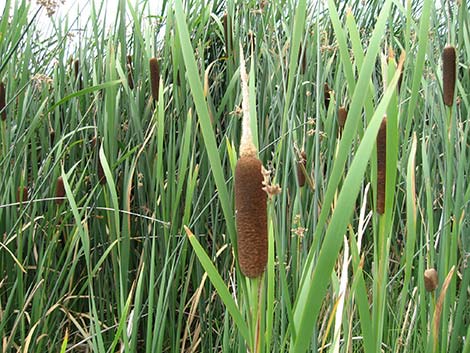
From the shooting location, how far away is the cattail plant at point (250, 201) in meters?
0.46

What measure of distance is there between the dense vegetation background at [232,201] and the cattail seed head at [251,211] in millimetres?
37

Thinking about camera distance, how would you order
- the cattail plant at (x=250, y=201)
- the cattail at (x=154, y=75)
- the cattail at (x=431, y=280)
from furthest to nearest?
the cattail at (x=154, y=75), the cattail at (x=431, y=280), the cattail plant at (x=250, y=201)

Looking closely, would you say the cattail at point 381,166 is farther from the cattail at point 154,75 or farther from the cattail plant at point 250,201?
the cattail at point 154,75

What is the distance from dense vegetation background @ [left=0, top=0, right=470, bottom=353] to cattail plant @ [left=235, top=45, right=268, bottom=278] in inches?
1.7

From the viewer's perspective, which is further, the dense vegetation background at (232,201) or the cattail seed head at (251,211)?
the dense vegetation background at (232,201)

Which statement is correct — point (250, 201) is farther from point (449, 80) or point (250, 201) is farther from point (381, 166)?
point (449, 80)

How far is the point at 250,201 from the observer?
458 millimetres

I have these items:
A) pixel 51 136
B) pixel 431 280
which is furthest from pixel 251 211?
pixel 51 136

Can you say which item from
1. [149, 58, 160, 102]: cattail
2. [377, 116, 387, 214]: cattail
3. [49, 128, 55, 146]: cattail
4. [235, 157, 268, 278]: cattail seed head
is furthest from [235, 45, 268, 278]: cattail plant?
[49, 128, 55, 146]: cattail

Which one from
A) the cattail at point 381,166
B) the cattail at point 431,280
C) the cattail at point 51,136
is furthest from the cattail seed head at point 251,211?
the cattail at point 51,136

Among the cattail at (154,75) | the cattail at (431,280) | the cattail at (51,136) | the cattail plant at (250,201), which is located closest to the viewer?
the cattail plant at (250,201)

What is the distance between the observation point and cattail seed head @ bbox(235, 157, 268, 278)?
456 millimetres

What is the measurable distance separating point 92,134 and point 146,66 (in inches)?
13.0

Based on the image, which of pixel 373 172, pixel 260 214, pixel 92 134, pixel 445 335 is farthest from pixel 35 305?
pixel 260 214
